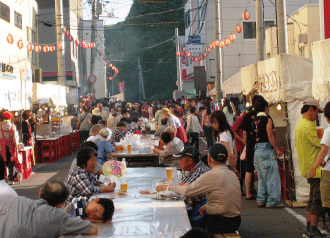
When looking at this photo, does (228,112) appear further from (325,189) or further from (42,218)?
(42,218)

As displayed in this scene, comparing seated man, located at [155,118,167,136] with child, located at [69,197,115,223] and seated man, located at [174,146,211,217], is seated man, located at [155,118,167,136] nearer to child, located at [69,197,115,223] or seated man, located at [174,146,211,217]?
seated man, located at [174,146,211,217]

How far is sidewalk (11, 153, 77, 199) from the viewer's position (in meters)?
12.8

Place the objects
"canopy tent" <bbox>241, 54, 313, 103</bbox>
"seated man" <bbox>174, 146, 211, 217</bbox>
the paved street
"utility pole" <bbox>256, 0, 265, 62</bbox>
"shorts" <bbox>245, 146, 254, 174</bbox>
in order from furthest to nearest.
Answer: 1. "utility pole" <bbox>256, 0, 265, 62</bbox>
2. "shorts" <bbox>245, 146, 254, 174</bbox>
3. "canopy tent" <bbox>241, 54, 313, 103</bbox>
4. the paved street
5. "seated man" <bbox>174, 146, 211, 217</bbox>

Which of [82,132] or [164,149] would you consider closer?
[164,149]

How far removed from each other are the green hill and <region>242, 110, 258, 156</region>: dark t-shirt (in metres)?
59.5

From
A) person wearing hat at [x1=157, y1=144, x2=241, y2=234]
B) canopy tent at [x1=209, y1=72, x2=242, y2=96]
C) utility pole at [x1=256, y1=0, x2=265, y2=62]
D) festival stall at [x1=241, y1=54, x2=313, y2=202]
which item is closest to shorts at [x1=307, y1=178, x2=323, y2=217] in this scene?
person wearing hat at [x1=157, y1=144, x2=241, y2=234]

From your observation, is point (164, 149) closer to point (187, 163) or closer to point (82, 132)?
point (187, 163)

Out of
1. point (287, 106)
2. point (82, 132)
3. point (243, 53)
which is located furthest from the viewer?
point (243, 53)

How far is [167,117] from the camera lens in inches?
648

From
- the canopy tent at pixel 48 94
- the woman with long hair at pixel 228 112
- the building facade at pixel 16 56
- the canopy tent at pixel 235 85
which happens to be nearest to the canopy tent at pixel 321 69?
the building facade at pixel 16 56

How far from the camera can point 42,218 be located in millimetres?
4781

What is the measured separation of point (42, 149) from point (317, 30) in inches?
510

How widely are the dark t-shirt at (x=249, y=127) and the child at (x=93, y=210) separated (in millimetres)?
5560

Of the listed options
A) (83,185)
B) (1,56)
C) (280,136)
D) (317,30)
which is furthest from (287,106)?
(1,56)
